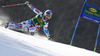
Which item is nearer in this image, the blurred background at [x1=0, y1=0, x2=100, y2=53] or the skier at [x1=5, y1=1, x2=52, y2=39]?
the skier at [x1=5, y1=1, x2=52, y2=39]

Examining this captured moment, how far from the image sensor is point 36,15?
6.10 metres

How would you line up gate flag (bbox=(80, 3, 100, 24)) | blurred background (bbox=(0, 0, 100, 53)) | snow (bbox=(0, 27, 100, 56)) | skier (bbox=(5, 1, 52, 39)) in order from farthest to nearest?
blurred background (bbox=(0, 0, 100, 53)), gate flag (bbox=(80, 3, 100, 24)), skier (bbox=(5, 1, 52, 39)), snow (bbox=(0, 27, 100, 56))

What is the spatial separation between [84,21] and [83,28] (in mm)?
334

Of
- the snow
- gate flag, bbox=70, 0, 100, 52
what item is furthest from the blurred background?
the snow

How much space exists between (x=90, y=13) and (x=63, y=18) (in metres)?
1.19

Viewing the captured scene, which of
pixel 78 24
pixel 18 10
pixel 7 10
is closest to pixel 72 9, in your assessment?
pixel 78 24

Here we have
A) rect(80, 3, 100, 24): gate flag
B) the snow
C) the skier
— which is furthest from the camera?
→ rect(80, 3, 100, 24): gate flag

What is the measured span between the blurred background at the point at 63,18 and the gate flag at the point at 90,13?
14.3 inches

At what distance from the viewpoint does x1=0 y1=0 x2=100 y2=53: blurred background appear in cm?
655

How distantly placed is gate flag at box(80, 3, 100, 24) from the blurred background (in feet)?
1.19

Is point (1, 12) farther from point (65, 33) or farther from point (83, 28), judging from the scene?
point (83, 28)

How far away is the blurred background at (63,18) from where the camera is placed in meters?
6.55

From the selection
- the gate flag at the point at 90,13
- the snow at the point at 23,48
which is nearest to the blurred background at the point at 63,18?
the gate flag at the point at 90,13

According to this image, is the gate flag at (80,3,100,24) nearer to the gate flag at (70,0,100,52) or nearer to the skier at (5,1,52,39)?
the gate flag at (70,0,100,52)
